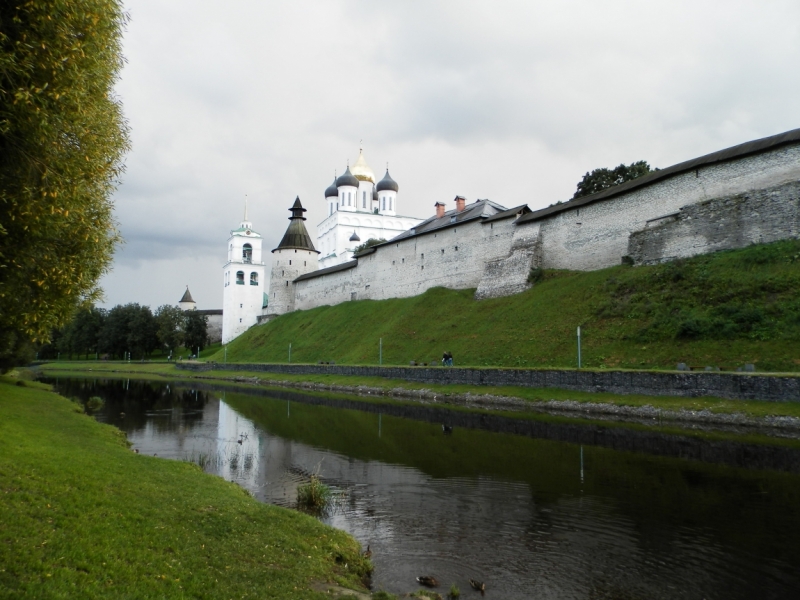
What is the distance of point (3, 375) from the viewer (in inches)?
1125

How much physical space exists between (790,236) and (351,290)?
3874 centimetres

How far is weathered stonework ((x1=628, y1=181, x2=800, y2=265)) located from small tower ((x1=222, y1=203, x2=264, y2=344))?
54.2 metres

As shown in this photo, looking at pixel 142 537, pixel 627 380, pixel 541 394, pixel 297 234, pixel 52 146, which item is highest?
pixel 297 234

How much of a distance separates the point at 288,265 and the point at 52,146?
6394 cm

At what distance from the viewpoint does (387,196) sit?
89.8 m

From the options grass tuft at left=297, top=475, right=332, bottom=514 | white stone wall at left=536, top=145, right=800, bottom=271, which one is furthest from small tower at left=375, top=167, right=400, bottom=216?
grass tuft at left=297, top=475, right=332, bottom=514

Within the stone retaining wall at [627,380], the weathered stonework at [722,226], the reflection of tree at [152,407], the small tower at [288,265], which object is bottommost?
the reflection of tree at [152,407]

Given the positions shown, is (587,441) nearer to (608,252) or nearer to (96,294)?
(96,294)

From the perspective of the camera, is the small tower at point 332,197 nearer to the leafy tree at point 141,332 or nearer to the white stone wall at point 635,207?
the leafy tree at point 141,332

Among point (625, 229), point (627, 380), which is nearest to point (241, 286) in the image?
point (625, 229)

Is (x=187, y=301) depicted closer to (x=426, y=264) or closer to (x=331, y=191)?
(x=331, y=191)

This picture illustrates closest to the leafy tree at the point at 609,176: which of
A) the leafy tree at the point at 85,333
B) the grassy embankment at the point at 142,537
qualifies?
the grassy embankment at the point at 142,537

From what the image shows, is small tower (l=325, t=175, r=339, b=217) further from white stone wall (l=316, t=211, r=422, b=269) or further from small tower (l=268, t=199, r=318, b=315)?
small tower (l=268, t=199, r=318, b=315)

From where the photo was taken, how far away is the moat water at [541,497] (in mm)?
7156
